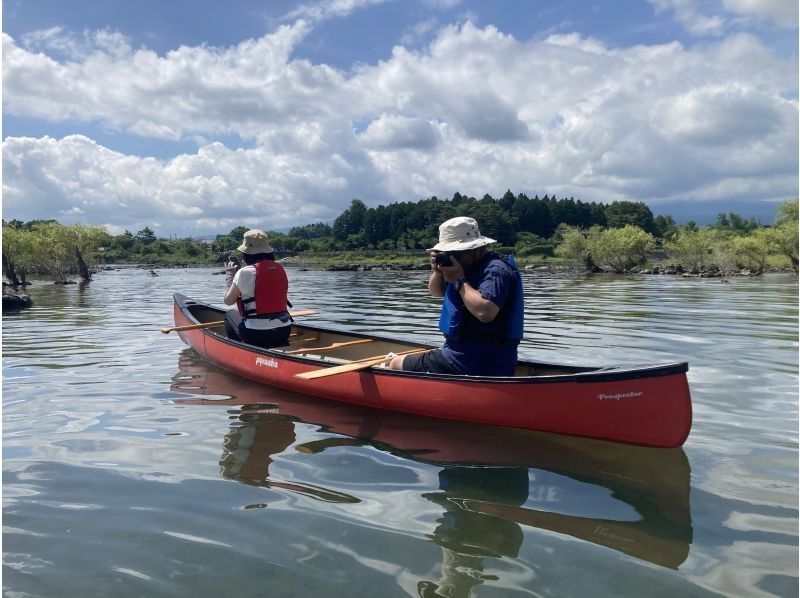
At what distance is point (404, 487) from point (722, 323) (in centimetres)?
1278

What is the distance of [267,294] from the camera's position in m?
8.88

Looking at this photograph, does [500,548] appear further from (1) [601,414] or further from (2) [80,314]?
(2) [80,314]

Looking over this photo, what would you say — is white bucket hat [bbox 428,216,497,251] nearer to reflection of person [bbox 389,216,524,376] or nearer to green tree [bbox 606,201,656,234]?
reflection of person [bbox 389,216,524,376]

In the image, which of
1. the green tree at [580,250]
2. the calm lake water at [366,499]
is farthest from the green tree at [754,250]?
the calm lake water at [366,499]

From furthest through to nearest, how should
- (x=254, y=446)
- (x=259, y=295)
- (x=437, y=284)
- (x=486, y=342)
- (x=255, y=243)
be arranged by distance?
(x=259, y=295)
(x=255, y=243)
(x=437, y=284)
(x=486, y=342)
(x=254, y=446)

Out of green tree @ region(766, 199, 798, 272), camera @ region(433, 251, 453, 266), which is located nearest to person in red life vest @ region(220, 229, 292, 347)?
camera @ region(433, 251, 453, 266)

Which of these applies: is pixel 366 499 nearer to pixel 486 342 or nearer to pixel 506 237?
pixel 486 342

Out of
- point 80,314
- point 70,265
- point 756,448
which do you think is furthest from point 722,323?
point 70,265

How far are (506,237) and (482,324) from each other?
4804 inches

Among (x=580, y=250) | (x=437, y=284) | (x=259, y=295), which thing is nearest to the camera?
(x=437, y=284)

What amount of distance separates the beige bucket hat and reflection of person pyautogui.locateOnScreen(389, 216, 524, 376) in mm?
3474

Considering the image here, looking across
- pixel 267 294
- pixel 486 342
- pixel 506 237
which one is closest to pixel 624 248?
pixel 267 294

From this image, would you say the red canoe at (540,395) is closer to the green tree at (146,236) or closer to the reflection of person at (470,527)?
the reflection of person at (470,527)

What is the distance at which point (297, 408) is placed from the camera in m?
7.43
